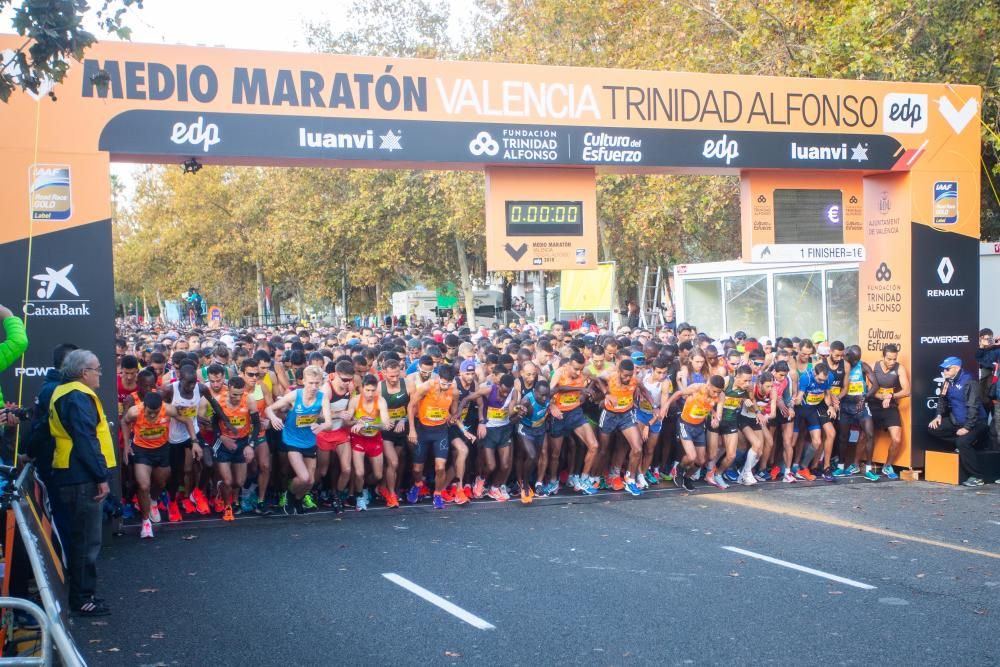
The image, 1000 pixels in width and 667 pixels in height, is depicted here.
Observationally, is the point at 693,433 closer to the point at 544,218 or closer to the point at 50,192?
the point at 544,218

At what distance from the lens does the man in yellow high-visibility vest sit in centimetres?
704

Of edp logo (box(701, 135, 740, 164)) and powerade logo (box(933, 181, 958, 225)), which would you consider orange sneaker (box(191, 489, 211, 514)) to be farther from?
powerade logo (box(933, 181, 958, 225))

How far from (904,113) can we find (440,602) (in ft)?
29.9

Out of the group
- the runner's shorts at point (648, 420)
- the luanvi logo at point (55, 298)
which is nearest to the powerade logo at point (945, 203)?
the runner's shorts at point (648, 420)

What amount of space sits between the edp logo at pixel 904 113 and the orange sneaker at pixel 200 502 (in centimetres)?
959

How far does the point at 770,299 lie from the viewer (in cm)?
2114

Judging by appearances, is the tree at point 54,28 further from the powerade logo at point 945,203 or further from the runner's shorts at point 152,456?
the powerade logo at point 945,203

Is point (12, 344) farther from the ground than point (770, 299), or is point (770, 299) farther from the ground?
point (770, 299)

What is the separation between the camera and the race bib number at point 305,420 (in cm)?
1054

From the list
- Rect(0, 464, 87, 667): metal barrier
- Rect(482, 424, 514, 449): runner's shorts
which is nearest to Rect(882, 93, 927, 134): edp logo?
Rect(482, 424, 514, 449): runner's shorts

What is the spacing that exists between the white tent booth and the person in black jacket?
228 inches

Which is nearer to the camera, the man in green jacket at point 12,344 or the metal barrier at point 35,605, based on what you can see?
the metal barrier at point 35,605

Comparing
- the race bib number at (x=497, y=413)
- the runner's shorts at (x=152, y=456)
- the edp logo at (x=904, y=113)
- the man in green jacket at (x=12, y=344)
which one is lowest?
the runner's shorts at (x=152, y=456)

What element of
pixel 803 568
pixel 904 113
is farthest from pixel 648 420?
pixel 904 113
